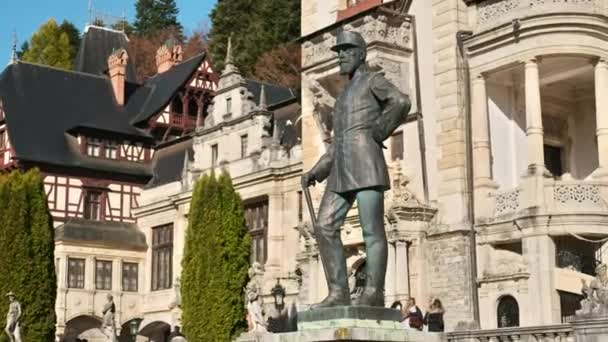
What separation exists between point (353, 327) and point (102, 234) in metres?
32.9

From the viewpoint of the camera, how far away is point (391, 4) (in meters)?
25.3

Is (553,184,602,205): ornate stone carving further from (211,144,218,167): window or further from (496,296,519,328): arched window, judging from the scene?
(211,144,218,167): window

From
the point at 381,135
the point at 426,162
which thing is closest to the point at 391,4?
the point at 426,162

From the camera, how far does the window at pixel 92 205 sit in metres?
41.4

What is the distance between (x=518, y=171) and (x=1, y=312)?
16730 millimetres

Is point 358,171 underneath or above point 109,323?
above

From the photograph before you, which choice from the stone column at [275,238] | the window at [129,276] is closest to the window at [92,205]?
the window at [129,276]

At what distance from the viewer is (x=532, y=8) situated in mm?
21922

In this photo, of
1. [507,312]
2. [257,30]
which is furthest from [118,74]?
[507,312]

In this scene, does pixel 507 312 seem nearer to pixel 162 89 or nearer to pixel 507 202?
pixel 507 202

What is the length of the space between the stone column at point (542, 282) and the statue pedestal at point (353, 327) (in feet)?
44.0

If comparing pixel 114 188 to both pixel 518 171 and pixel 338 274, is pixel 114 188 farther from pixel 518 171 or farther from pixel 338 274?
pixel 338 274

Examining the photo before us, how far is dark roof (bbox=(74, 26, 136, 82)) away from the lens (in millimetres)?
51737

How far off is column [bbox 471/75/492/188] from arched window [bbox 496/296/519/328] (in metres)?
2.71
